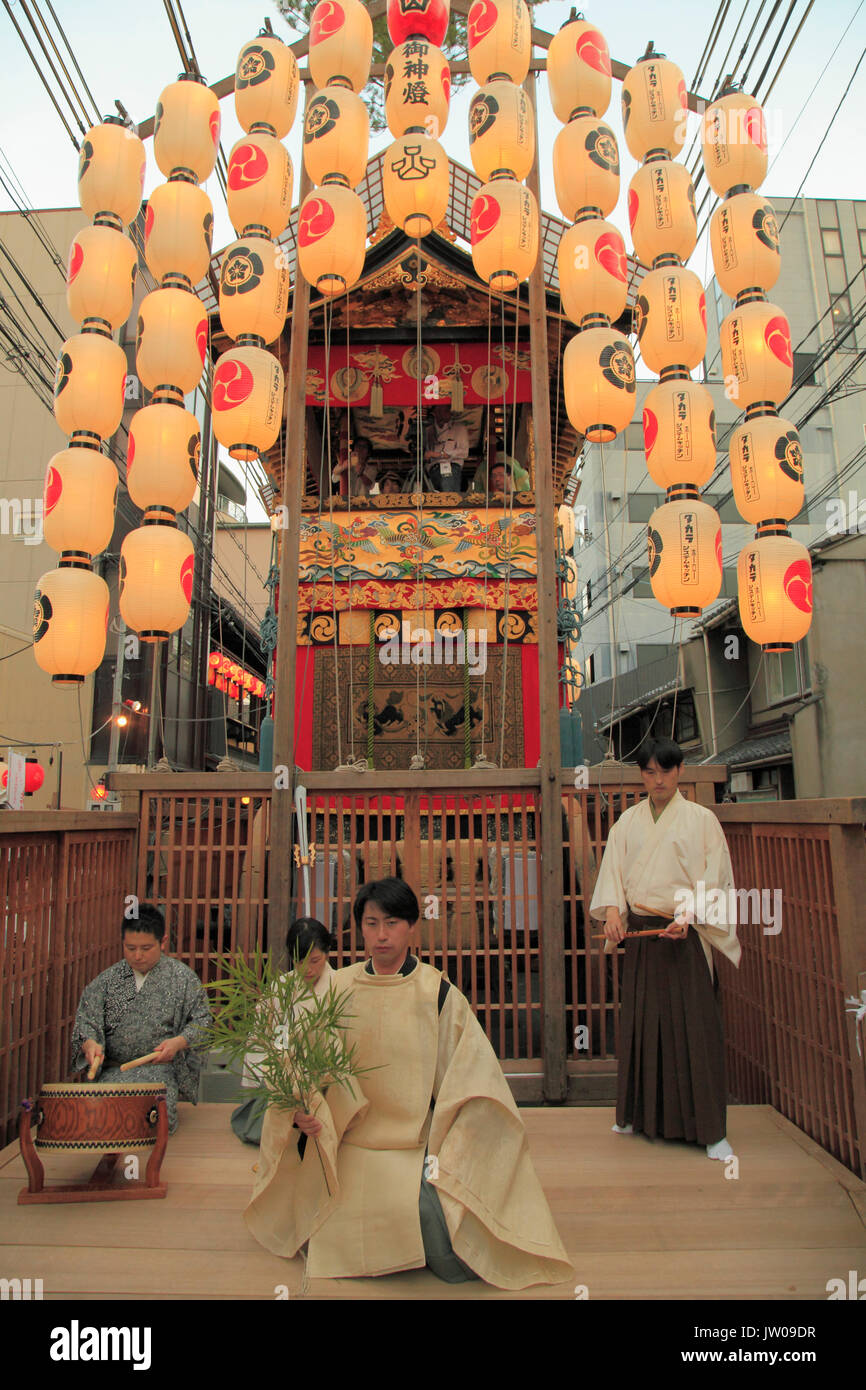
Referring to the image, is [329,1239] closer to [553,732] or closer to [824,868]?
[824,868]

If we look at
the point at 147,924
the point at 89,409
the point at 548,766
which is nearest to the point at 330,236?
the point at 89,409

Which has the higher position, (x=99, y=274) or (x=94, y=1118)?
(x=99, y=274)

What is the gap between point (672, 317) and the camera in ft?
21.6

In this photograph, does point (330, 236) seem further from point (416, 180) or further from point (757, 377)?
point (757, 377)

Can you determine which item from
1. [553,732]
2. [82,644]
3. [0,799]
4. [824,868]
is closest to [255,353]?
[82,644]

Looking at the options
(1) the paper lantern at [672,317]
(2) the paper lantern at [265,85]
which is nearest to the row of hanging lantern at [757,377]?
(1) the paper lantern at [672,317]

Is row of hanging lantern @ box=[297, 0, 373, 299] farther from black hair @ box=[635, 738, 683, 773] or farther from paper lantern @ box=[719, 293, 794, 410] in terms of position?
black hair @ box=[635, 738, 683, 773]

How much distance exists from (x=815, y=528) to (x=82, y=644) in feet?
66.1

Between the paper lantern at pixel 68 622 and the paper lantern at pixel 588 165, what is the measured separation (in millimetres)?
4790

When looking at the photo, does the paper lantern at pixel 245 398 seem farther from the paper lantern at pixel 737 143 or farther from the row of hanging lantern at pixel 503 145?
the paper lantern at pixel 737 143

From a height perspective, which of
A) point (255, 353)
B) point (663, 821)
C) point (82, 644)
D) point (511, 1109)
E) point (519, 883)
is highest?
point (255, 353)

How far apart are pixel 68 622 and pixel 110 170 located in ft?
12.4

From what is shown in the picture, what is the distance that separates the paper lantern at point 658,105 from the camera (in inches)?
264

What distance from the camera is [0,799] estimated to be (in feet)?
42.5
